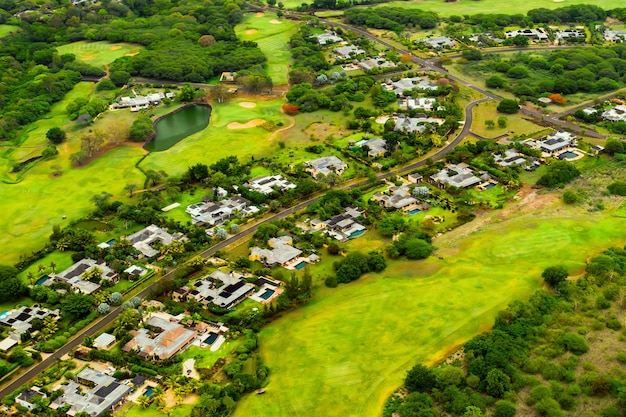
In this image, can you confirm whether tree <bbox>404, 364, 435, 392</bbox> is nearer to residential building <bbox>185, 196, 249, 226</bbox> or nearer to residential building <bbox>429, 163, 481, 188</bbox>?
residential building <bbox>185, 196, 249, 226</bbox>

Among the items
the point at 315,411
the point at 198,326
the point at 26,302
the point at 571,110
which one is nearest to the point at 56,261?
the point at 26,302

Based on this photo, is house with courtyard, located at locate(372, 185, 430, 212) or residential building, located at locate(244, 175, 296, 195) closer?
house with courtyard, located at locate(372, 185, 430, 212)

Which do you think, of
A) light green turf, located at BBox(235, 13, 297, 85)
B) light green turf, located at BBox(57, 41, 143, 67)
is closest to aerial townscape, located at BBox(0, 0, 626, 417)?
light green turf, located at BBox(57, 41, 143, 67)

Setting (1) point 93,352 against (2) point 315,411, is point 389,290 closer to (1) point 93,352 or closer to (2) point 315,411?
(2) point 315,411

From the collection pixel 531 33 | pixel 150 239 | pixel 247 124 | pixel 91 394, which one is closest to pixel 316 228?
pixel 150 239

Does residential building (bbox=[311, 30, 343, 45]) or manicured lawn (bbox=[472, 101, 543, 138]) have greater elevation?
residential building (bbox=[311, 30, 343, 45])

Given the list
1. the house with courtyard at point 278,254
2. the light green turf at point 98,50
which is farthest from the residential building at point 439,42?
the house with courtyard at point 278,254

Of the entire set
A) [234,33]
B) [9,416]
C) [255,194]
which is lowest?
[9,416]

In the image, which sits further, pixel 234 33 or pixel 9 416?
pixel 234 33
